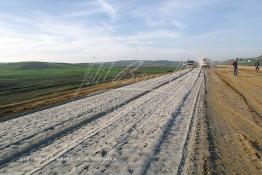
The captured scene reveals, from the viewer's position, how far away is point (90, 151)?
7.43 meters

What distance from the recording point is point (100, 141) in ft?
27.2

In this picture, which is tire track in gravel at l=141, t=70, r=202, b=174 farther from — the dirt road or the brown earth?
the brown earth

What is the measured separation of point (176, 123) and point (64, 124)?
3758 mm

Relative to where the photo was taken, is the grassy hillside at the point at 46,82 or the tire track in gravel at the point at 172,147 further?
the grassy hillside at the point at 46,82

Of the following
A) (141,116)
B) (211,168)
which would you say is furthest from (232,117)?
(211,168)

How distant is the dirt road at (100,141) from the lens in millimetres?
6441

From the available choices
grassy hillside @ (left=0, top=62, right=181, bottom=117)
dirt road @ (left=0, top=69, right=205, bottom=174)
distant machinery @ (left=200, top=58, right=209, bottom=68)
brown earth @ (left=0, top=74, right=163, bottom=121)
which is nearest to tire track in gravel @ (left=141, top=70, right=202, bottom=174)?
dirt road @ (left=0, top=69, right=205, bottom=174)

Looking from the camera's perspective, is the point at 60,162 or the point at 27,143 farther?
the point at 27,143

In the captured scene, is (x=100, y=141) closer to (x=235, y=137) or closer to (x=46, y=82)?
(x=235, y=137)

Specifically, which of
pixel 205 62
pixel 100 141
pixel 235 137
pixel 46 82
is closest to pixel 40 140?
pixel 100 141

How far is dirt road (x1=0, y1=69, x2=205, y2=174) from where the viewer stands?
6441 millimetres

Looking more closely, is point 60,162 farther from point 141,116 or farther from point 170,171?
point 141,116

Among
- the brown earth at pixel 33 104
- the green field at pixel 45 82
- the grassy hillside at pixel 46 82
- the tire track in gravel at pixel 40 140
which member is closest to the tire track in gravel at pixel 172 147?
the tire track in gravel at pixel 40 140

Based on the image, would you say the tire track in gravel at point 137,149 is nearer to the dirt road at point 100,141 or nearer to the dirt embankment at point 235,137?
the dirt road at point 100,141
